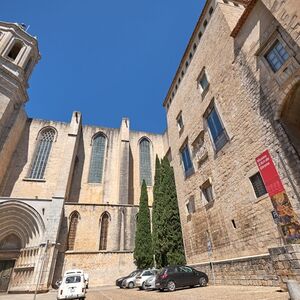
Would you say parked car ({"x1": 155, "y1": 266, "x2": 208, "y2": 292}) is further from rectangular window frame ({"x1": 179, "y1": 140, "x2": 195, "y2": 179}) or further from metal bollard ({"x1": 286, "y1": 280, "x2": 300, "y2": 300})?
metal bollard ({"x1": 286, "y1": 280, "x2": 300, "y2": 300})

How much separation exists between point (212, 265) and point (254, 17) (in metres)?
12.2

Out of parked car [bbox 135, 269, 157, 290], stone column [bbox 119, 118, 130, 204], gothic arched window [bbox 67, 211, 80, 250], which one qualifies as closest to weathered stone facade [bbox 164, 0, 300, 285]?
parked car [bbox 135, 269, 157, 290]

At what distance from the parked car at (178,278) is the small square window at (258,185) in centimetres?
519

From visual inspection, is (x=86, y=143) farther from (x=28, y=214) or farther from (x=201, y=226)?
(x=201, y=226)

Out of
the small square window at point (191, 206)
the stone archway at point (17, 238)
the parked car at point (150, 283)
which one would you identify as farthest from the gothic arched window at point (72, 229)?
the small square window at point (191, 206)

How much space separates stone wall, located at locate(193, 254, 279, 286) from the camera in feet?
23.9

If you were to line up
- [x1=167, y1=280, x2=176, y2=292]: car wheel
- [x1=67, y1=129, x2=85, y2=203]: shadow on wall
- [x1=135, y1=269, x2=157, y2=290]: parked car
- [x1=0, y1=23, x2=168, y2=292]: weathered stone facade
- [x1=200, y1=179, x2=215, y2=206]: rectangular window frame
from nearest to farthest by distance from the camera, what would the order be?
[x1=167, y1=280, x2=176, y2=292]: car wheel, [x1=200, y1=179, x2=215, y2=206]: rectangular window frame, [x1=135, y1=269, x2=157, y2=290]: parked car, [x1=0, y1=23, x2=168, y2=292]: weathered stone facade, [x1=67, y1=129, x2=85, y2=203]: shadow on wall

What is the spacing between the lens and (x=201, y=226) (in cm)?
1235

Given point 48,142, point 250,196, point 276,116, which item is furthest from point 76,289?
point 48,142

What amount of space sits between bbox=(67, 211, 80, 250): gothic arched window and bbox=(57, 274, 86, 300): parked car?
8369 millimetres

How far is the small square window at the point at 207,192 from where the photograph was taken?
12043 mm

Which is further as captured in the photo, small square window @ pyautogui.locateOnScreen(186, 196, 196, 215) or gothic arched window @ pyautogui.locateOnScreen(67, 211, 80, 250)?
gothic arched window @ pyautogui.locateOnScreen(67, 211, 80, 250)

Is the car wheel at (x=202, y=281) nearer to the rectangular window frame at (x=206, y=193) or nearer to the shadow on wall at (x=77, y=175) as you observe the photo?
the rectangular window frame at (x=206, y=193)

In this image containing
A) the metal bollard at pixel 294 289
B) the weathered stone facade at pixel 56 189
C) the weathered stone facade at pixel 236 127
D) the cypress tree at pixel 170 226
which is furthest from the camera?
the weathered stone facade at pixel 56 189
